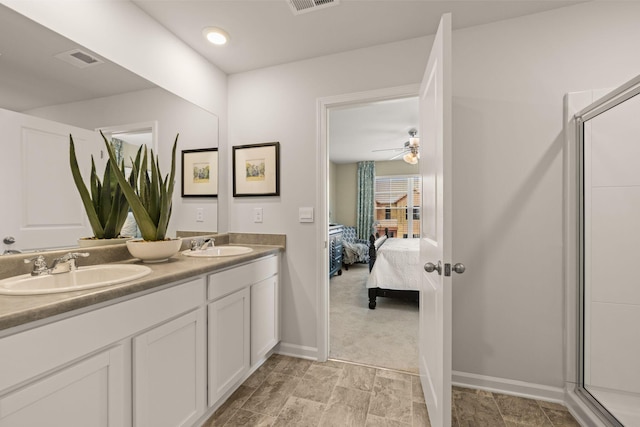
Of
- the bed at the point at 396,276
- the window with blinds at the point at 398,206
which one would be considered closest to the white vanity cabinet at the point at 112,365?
the bed at the point at 396,276

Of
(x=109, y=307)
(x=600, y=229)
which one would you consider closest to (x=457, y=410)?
(x=600, y=229)

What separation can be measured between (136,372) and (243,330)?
0.74 meters

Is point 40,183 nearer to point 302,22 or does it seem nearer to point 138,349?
point 138,349

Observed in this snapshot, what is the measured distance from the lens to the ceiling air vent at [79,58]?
53.5 inches

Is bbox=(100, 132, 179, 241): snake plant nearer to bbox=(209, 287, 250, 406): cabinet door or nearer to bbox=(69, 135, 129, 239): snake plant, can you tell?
bbox=(69, 135, 129, 239): snake plant

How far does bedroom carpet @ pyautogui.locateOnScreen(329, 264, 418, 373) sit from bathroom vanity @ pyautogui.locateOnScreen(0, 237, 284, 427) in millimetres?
877

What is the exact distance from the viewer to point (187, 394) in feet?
4.41

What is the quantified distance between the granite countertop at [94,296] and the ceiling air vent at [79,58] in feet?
3.42

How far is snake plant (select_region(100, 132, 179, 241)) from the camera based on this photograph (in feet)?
4.86

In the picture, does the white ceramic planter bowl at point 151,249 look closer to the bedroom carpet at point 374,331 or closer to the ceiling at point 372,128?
the bedroom carpet at point 374,331

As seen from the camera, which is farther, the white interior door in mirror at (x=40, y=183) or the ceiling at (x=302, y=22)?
the ceiling at (x=302, y=22)

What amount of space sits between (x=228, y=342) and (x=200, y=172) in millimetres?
1289

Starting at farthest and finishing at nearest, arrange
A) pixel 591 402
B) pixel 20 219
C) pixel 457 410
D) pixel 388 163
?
1. pixel 388 163
2. pixel 457 410
3. pixel 591 402
4. pixel 20 219

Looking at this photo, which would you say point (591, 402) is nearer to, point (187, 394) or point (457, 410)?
point (457, 410)
